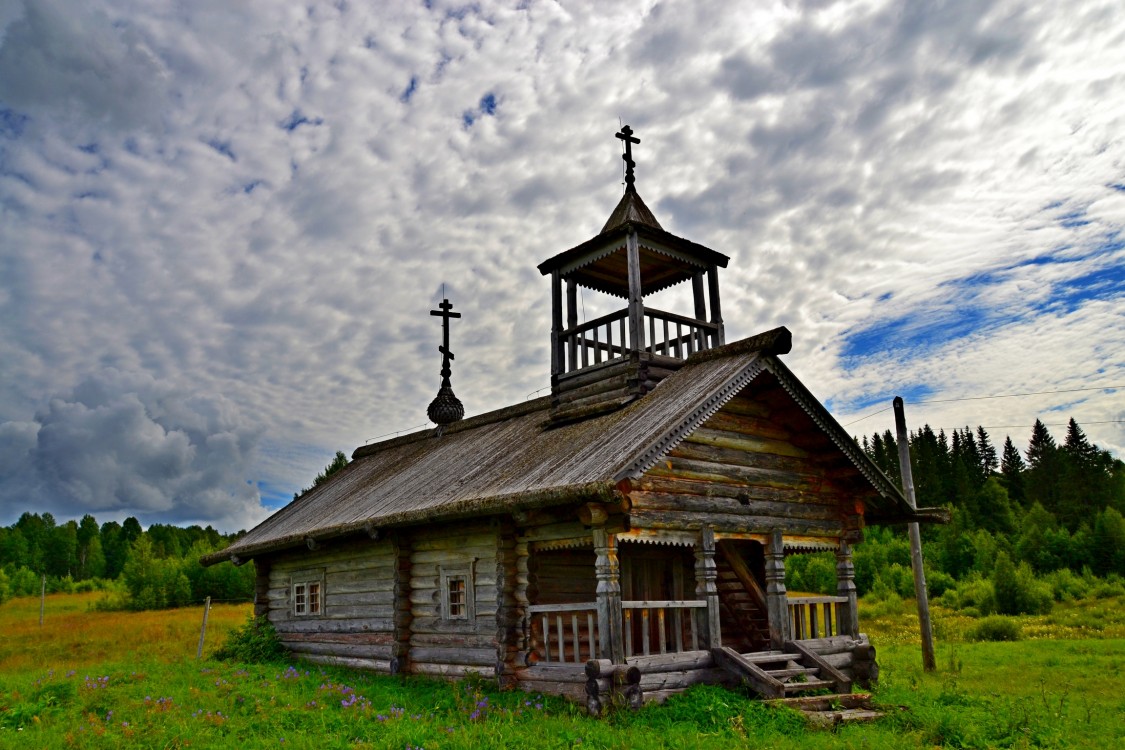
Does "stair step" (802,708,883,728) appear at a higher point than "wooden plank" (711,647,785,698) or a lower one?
lower

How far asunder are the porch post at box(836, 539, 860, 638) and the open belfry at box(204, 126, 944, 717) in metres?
0.04

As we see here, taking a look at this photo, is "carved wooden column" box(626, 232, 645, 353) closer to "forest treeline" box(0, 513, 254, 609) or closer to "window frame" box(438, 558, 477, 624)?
"window frame" box(438, 558, 477, 624)

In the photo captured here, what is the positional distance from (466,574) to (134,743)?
Result: 5.98 meters

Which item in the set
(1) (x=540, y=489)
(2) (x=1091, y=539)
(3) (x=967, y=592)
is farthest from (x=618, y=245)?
(2) (x=1091, y=539)

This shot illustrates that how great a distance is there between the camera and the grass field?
34.0 ft

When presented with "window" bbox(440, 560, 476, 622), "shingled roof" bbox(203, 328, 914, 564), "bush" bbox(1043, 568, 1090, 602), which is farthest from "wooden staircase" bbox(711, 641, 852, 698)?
"bush" bbox(1043, 568, 1090, 602)

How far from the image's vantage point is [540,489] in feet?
40.2

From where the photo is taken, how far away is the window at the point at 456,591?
595 inches

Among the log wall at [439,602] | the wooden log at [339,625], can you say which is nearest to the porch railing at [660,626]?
the log wall at [439,602]

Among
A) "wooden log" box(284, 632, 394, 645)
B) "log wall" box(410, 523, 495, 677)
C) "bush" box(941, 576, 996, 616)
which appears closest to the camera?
"log wall" box(410, 523, 495, 677)

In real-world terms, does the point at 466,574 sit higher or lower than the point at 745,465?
lower

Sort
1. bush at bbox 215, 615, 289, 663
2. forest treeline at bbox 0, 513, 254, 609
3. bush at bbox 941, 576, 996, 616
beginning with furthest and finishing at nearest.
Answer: forest treeline at bbox 0, 513, 254, 609 < bush at bbox 941, 576, 996, 616 < bush at bbox 215, 615, 289, 663

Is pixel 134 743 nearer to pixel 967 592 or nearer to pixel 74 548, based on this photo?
pixel 967 592

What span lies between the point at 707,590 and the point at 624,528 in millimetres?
1971
